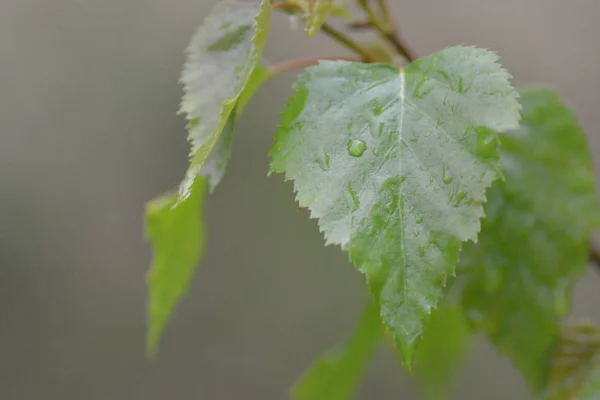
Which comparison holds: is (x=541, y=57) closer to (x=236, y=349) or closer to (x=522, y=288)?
(x=236, y=349)

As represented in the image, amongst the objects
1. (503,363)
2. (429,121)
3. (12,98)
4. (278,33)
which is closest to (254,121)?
(278,33)

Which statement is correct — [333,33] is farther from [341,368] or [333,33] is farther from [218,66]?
[341,368]

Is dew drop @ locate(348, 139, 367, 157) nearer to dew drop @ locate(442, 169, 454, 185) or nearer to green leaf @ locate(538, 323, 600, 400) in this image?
dew drop @ locate(442, 169, 454, 185)

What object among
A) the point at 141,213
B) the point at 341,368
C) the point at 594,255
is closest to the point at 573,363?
the point at 594,255

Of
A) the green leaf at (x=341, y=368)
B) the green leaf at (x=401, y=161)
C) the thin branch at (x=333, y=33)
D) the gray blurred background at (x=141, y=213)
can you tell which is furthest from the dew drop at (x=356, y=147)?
the gray blurred background at (x=141, y=213)

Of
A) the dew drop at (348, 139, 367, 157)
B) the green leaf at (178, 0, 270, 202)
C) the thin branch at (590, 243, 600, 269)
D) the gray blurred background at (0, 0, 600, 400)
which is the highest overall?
the green leaf at (178, 0, 270, 202)

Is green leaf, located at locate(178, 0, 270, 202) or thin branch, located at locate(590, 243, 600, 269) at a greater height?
green leaf, located at locate(178, 0, 270, 202)

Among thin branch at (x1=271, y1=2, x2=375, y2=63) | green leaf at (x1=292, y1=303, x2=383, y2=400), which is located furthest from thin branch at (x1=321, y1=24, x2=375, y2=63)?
green leaf at (x1=292, y1=303, x2=383, y2=400)

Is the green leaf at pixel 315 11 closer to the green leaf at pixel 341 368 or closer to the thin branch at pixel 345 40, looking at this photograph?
the thin branch at pixel 345 40
